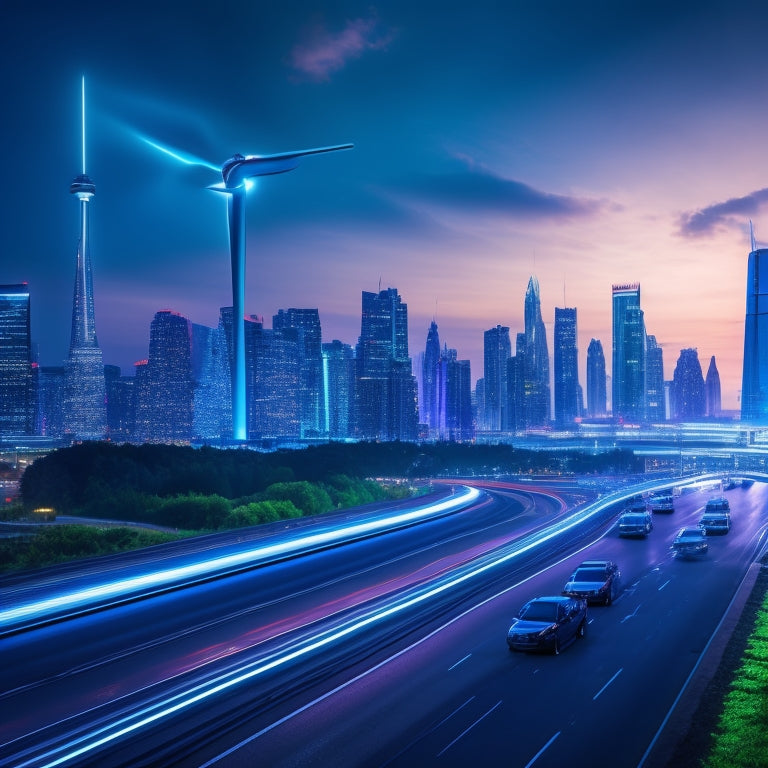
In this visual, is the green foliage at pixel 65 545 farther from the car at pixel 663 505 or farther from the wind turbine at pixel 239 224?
the wind turbine at pixel 239 224

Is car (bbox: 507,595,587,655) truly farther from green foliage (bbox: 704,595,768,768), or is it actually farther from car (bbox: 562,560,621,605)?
green foliage (bbox: 704,595,768,768)

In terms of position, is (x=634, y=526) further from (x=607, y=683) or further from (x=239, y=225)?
(x=239, y=225)

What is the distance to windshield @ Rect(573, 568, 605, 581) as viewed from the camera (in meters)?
27.3

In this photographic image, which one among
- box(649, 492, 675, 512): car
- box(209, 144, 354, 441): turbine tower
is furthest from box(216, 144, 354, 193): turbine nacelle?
box(649, 492, 675, 512): car

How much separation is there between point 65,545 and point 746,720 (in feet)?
104

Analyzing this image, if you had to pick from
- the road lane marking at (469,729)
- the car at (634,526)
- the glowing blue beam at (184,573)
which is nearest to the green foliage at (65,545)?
the glowing blue beam at (184,573)

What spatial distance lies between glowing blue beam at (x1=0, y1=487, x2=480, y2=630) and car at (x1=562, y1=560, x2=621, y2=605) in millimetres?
14745

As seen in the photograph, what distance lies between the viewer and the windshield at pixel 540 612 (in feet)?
69.1

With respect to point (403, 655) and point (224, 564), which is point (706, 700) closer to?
point (403, 655)

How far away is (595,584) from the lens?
87.7 feet

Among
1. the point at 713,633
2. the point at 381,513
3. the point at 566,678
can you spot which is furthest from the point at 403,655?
the point at 381,513

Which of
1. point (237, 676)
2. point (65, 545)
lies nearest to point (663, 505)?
point (65, 545)

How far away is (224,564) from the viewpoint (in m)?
34.5

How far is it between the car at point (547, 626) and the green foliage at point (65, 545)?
22.7 m
